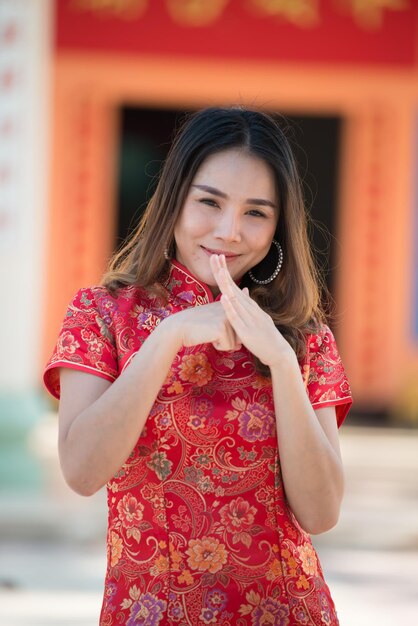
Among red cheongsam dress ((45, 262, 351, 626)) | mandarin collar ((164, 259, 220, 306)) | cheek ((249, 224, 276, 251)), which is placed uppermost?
cheek ((249, 224, 276, 251))

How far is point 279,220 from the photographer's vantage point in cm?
178

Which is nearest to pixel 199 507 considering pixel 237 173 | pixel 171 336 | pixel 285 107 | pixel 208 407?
pixel 208 407

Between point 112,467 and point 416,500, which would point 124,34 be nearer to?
point 416,500

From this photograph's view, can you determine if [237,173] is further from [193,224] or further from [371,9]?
[371,9]

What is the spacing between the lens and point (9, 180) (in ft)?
20.2

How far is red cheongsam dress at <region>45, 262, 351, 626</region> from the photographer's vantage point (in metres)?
1.63

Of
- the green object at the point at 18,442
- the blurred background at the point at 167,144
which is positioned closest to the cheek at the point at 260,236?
the blurred background at the point at 167,144

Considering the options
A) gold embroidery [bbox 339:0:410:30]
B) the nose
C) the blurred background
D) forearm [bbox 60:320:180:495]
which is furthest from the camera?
gold embroidery [bbox 339:0:410:30]

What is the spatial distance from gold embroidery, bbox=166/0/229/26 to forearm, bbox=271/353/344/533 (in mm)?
7142

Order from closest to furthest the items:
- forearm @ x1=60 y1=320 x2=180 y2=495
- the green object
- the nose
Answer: forearm @ x1=60 y1=320 x2=180 y2=495, the nose, the green object

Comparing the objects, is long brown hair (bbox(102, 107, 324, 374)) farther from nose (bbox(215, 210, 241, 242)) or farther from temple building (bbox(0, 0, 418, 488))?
temple building (bbox(0, 0, 418, 488))

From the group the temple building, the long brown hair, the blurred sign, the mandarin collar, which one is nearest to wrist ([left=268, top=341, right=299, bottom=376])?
the long brown hair

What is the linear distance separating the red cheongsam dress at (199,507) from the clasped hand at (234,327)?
105 mm

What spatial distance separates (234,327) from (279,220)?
254 millimetres
